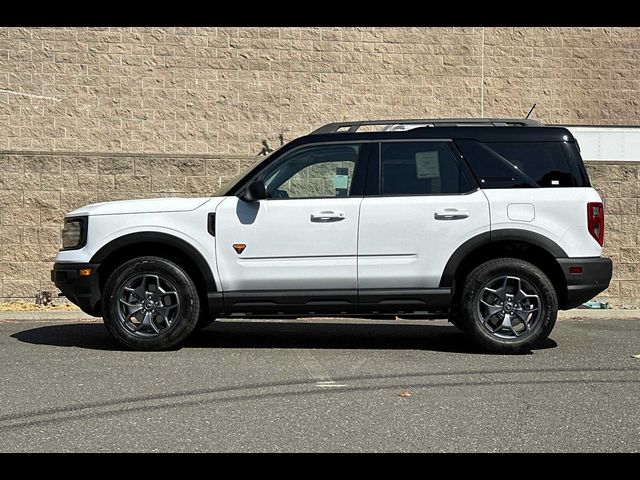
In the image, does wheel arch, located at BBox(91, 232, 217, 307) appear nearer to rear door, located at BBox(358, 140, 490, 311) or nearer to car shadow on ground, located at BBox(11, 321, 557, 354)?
car shadow on ground, located at BBox(11, 321, 557, 354)

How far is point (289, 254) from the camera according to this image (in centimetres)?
846

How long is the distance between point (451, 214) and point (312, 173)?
1.29 metres

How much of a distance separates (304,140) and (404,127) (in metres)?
0.93

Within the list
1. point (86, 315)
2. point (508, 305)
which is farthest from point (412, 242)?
point (86, 315)

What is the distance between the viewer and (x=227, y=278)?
849 cm

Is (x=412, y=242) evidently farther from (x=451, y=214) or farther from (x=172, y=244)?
(x=172, y=244)

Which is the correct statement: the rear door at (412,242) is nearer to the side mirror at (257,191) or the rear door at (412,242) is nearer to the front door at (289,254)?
the front door at (289,254)

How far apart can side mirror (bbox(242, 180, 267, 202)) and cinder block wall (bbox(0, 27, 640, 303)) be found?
6.42m

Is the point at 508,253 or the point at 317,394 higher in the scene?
the point at 508,253

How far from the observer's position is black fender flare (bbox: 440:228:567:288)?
8414 millimetres

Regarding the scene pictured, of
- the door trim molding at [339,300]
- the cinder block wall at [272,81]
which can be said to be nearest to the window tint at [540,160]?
the door trim molding at [339,300]

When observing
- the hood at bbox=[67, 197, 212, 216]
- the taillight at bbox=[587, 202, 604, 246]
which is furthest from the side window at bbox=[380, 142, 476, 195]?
the hood at bbox=[67, 197, 212, 216]

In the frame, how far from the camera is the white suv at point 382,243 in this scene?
843 cm

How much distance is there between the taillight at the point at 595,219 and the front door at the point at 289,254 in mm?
2048
